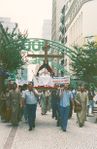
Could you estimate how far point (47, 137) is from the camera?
56.5ft

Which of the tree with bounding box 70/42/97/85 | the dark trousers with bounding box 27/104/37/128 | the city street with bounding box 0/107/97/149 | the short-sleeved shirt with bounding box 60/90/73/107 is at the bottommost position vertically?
the city street with bounding box 0/107/97/149

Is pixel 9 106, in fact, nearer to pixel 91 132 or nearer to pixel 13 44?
pixel 91 132

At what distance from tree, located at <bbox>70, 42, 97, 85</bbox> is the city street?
16.1 metres

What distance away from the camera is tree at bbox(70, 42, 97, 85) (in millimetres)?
38438

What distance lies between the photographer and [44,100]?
1297 inches

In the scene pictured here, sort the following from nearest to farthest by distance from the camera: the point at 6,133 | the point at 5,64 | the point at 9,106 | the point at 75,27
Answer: the point at 6,133 < the point at 9,106 < the point at 5,64 < the point at 75,27

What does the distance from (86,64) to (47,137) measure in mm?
23684

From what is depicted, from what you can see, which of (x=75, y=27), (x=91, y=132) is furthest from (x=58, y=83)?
(x=75, y=27)

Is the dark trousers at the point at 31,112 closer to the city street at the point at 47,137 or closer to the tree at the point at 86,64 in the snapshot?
the city street at the point at 47,137

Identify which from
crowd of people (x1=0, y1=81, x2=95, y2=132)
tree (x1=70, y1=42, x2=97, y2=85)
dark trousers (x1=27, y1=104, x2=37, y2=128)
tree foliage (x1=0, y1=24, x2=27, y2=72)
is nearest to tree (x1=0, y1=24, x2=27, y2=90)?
tree foliage (x1=0, y1=24, x2=27, y2=72)

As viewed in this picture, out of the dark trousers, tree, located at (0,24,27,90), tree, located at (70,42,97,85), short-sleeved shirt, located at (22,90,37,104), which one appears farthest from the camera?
tree, located at (70,42,97,85)

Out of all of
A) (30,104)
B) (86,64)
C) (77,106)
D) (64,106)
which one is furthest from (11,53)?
(64,106)

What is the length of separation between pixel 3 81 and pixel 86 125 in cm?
582

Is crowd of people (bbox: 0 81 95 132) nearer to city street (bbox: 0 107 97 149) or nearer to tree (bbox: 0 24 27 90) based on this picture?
city street (bbox: 0 107 97 149)
